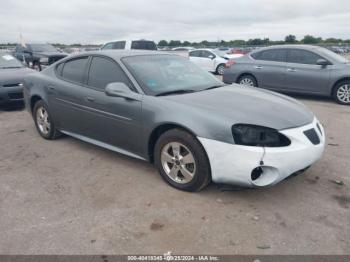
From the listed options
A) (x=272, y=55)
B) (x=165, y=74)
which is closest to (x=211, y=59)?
(x=272, y=55)

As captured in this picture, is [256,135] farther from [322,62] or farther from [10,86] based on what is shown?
[10,86]

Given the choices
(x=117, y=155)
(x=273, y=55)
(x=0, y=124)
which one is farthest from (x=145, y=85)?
(x=273, y=55)

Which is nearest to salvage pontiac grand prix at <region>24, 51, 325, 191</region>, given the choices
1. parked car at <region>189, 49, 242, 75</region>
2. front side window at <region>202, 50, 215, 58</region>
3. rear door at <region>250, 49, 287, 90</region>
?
rear door at <region>250, 49, 287, 90</region>

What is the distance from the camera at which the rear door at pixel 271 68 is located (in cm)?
931

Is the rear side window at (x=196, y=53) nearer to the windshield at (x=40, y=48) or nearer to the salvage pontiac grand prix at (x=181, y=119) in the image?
the windshield at (x=40, y=48)

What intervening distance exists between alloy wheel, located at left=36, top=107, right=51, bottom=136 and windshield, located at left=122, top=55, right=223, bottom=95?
1972mm

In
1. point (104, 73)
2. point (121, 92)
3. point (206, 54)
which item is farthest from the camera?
point (206, 54)

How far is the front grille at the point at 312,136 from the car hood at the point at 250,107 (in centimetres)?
10

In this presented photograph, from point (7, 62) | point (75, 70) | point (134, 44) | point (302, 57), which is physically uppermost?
point (134, 44)

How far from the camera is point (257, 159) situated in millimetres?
3176

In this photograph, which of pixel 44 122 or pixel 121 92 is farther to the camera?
pixel 44 122

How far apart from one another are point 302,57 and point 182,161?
22.2 ft

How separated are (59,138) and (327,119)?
5218 mm

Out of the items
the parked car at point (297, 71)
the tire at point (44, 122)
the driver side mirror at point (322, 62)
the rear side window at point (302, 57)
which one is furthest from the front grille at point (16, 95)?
the driver side mirror at point (322, 62)
